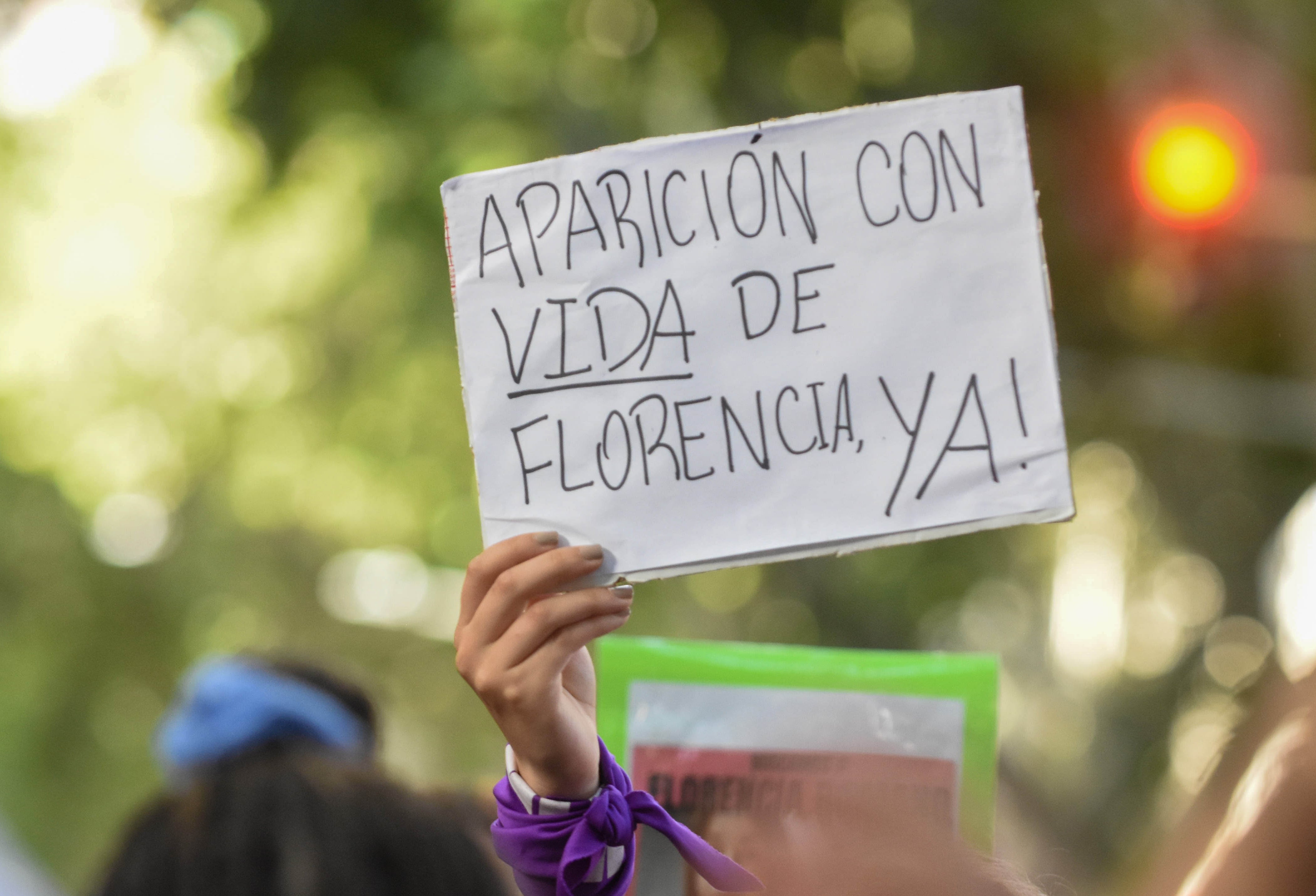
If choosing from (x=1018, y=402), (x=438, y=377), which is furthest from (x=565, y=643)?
(x=438, y=377)

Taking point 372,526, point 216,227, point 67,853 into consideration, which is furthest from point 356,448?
point 67,853

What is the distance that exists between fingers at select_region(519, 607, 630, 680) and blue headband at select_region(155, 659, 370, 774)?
0.68m

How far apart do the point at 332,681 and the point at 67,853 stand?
12013 millimetres

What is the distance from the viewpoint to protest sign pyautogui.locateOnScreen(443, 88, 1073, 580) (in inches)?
58.3

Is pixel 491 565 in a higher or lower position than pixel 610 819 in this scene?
higher

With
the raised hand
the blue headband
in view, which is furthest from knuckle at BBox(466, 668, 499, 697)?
the blue headband

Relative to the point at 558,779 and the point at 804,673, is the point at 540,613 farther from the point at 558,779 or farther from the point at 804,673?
the point at 804,673

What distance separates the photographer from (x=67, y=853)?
12.5 m

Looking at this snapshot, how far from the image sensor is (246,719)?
6.43 feet

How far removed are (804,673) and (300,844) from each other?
68cm

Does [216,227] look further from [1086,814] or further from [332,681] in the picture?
[332,681]

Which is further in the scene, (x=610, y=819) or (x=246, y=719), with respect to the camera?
(x=246, y=719)

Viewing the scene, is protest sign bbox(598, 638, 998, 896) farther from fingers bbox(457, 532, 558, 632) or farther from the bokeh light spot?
the bokeh light spot

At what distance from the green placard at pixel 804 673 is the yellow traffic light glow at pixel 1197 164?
4.21 meters
